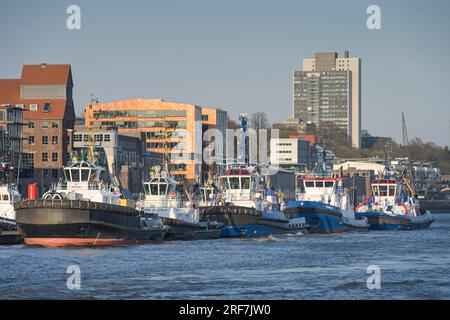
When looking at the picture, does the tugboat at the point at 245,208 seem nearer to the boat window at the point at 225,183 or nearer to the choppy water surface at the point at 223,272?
the boat window at the point at 225,183

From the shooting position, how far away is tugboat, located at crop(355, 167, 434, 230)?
14800cm

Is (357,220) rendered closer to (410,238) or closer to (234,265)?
(410,238)

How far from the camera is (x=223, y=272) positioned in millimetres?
67750

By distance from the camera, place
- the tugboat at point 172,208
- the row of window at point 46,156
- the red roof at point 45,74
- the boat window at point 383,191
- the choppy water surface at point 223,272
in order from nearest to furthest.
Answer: the choppy water surface at point 223,272
the tugboat at point 172,208
the boat window at point 383,191
the row of window at point 46,156
the red roof at point 45,74

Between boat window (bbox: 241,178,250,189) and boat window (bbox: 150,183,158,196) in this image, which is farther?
boat window (bbox: 241,178,250,189)

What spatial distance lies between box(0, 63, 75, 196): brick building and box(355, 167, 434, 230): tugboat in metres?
41.6

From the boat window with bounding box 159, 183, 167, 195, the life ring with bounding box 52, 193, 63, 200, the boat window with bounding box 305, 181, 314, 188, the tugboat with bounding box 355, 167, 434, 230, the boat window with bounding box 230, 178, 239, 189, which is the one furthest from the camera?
the tugboat with bounding box 355, 167, 434, 230

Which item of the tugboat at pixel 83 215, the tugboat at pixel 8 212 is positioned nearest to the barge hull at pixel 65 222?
the tugboat at pixel 83 215

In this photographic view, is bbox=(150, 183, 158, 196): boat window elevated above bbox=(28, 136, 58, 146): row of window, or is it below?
below

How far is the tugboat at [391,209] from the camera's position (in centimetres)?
14800

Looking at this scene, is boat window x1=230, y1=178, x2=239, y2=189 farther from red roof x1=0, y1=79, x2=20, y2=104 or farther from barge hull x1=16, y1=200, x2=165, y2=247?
red roof x1=0, y1=79, x2=20, y2=104

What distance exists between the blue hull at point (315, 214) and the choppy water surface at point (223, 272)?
3487 cm

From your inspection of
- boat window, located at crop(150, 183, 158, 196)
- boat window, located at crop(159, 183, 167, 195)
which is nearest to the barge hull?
boat window, located at crop(159, 183, 167, 195)
